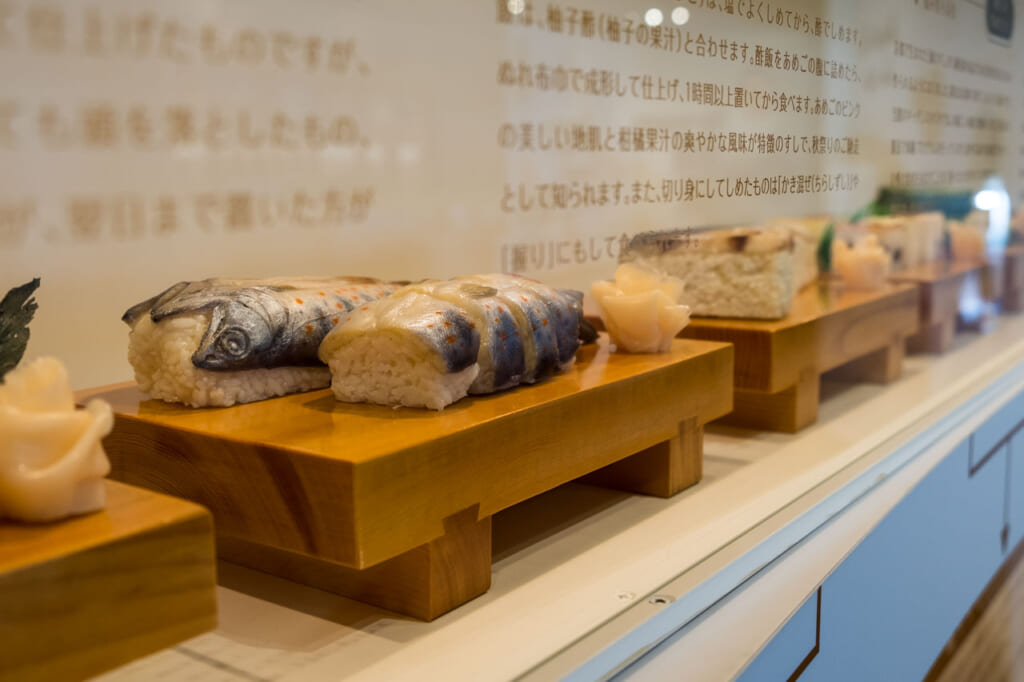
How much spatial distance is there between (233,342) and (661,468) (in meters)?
0.57

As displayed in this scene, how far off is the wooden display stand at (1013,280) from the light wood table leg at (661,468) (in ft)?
6.34

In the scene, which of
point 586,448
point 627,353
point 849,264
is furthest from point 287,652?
point 849,264

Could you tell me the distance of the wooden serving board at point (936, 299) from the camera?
2037mm

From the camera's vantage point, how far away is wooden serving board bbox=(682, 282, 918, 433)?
1398mm

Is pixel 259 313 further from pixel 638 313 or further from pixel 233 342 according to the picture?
pixel 638 313

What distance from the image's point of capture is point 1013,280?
2.77 meters

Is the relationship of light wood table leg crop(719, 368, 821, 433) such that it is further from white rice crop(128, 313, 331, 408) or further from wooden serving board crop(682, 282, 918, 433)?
white rice crop(128, 313, 331, 408)

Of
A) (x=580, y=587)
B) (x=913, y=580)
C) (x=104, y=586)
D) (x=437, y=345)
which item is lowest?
(x=913, y=580)

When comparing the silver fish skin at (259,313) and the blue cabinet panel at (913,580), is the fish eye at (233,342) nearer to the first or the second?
the silver fish skin at (259,313)

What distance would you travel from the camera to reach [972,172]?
241cm

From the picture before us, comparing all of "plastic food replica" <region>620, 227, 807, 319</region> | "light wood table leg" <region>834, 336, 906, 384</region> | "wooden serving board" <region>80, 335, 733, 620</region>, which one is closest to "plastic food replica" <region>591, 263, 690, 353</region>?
"wooden serving board" <region>80, 335, 733, 620</region>

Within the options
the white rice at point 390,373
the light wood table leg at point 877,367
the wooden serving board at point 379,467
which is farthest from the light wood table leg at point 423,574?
the light wood table leg at point 877,367

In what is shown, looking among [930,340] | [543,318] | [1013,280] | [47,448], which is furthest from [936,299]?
[47,448]

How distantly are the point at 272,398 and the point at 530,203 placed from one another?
0.40 meters
